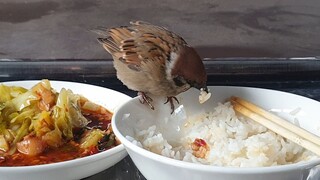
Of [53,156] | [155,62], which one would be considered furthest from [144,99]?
[53,156]

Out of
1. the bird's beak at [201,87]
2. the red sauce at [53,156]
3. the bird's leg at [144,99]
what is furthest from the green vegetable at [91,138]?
the bird's beak at [201,87]

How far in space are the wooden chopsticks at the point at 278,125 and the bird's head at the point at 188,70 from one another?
3.4 inches

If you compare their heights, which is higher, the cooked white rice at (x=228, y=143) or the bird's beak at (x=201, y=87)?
the bird's beak at (x=201, y=87)

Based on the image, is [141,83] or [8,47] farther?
[8,47]

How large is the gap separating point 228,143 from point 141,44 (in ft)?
1.05

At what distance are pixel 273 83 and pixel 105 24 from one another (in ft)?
4.91

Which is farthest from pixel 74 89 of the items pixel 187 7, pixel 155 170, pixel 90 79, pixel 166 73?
pixel 187 7

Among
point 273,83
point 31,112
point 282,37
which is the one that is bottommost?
point 282,37

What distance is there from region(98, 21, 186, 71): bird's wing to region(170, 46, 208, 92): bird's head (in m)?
0.03

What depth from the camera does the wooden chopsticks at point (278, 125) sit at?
1060mm

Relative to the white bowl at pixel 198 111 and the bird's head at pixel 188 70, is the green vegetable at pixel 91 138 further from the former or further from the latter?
the bird's head at pixel 188 70

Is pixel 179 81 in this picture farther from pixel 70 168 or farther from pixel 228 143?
pixel 70 168

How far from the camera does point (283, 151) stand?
1077mm

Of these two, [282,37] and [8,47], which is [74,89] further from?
[282,37]
